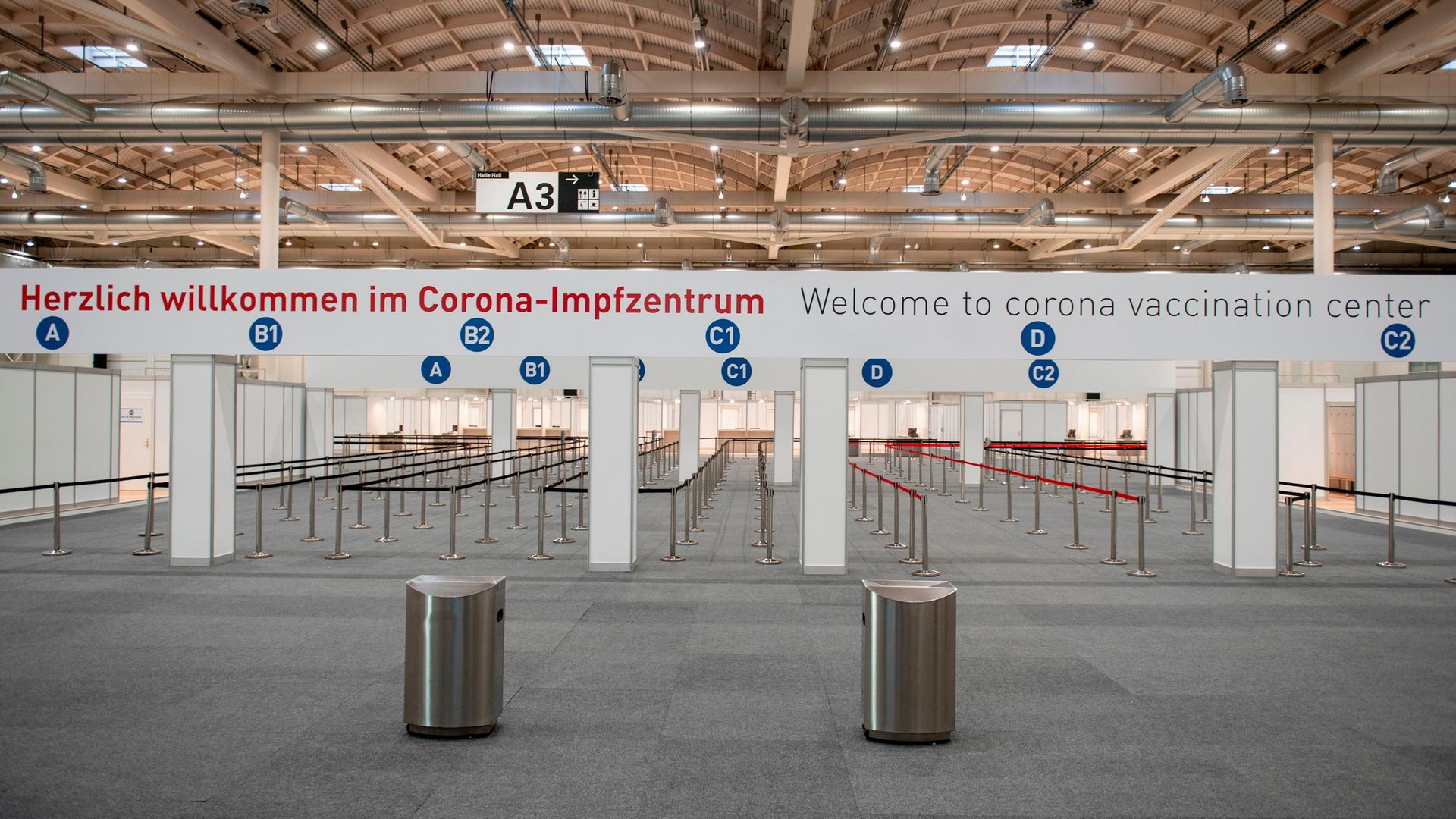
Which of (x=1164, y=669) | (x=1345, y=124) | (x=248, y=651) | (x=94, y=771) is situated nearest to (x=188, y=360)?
(x=248, y=651)

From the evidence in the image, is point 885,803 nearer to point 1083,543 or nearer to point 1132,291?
point 1132,291

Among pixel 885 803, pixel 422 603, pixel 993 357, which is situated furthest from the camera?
pixel 993 357

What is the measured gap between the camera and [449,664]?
433cm

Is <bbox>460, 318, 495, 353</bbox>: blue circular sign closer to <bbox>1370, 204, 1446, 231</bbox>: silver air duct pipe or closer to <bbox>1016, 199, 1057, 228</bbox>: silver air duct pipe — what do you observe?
<bbox>1016, 199, 1057, 228</bbox>: silver air duct pipe

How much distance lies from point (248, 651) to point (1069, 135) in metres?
12.1

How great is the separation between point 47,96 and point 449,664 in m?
12.1

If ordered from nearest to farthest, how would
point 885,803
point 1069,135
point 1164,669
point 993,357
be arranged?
1. point 885,803
2. point 1164,669
3. point 993,357
4. point 1069,135

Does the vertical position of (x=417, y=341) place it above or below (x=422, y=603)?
above

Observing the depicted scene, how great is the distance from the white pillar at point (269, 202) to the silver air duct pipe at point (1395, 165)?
64.3ft

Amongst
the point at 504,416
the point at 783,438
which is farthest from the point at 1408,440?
the point at 504,416

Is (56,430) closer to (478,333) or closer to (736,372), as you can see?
(478,333)

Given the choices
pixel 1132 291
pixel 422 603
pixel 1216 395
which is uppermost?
pixel 1132 291

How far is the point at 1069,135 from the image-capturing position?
40.1 ft

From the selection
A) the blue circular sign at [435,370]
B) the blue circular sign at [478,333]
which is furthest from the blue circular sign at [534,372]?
the blue circular sign at [478,333]
